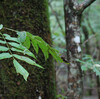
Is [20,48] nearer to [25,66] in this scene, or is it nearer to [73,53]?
[25,66]

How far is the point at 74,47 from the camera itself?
191cm

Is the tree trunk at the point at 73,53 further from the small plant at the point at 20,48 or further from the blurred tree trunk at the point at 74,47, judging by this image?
the small plant at the point at 20,48

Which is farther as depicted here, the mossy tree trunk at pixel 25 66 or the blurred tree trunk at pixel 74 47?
the blurred tree trunk at pixel 74 47

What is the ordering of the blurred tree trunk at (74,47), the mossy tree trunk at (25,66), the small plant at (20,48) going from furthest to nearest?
the blurred tree trunk at (74,47) → the mossy tree trunk at (25,66) → the small plant at (20,48)

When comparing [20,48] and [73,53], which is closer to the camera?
[20,48]

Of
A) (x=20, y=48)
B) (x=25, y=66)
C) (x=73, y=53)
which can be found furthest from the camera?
(x=73, y=53)

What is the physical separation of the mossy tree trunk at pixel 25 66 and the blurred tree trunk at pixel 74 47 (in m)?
0.38

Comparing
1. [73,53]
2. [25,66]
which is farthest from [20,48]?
[73,53]

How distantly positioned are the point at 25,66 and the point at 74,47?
0.78m

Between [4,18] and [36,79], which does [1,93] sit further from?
[4,18]

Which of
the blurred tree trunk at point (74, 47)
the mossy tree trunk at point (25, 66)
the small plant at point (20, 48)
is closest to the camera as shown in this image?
the small plant at point (20, 48)

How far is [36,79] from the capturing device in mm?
1565

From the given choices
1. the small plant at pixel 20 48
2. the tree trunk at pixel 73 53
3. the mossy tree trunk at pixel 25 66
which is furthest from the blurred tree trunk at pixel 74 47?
the small plant at pixel 20 48

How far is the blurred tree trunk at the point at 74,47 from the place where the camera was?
1876 mm
